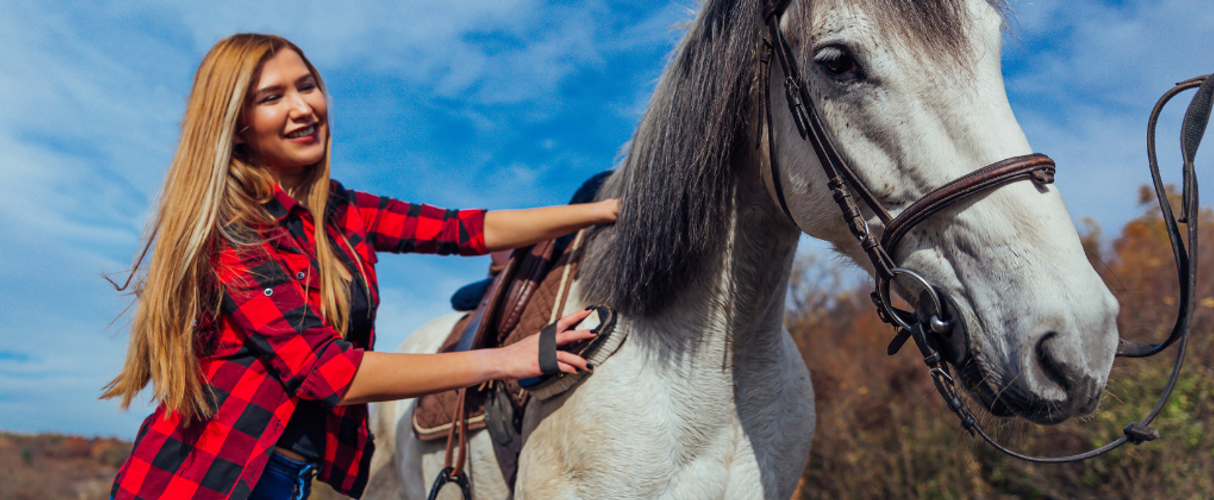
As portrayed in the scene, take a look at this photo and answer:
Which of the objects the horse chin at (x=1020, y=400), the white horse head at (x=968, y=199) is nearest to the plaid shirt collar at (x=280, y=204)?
the white horse head at (x=968, y=199)

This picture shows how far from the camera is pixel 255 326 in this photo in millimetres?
1485

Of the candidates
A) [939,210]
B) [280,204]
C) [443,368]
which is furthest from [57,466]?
[939,210]

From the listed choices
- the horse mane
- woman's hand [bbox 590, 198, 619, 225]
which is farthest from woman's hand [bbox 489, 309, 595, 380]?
woman's hand [bbox 590, 198, 619, 225]

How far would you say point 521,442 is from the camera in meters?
1.89

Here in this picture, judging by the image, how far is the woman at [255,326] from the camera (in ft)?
4.90

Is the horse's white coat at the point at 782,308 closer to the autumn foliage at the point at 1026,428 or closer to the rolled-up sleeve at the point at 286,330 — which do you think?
the autumn foliage at the point at 1026,428

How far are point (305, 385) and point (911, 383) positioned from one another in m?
6.74

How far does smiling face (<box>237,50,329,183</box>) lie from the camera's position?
1.77 meters

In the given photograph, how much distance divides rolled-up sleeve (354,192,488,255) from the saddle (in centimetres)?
17

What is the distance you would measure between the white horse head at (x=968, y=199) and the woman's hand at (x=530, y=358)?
69 cm

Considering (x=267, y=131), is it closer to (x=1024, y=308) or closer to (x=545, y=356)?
(x=545, y=356)

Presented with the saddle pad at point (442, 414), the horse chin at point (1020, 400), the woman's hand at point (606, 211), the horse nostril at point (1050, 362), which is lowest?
the horse chin at point (1020, 400)

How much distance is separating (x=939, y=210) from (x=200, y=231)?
1668mm

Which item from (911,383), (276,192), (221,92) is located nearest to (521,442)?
(276,192)
